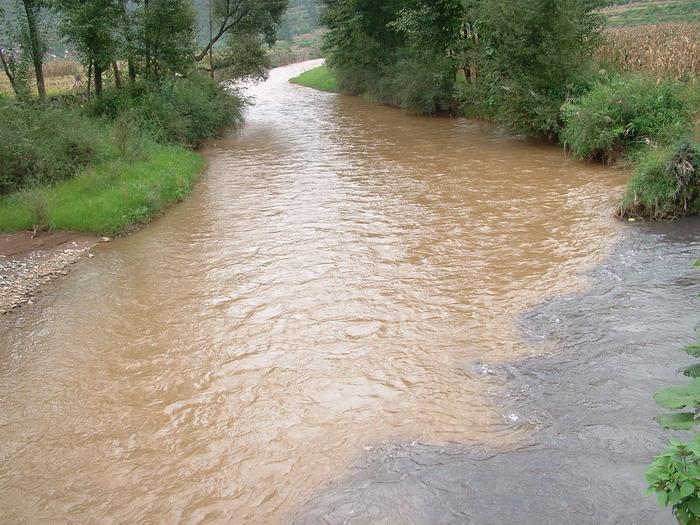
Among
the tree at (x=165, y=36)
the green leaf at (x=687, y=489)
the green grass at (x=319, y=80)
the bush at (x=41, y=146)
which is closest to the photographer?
the green leaf at (x=687, y=489)

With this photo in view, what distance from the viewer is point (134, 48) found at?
19984 millimetres

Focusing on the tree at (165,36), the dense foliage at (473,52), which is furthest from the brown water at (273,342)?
the tree at (165,36)

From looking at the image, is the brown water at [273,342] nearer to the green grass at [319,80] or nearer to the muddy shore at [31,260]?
the muddy shore at [31,260]

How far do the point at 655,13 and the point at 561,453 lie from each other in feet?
127

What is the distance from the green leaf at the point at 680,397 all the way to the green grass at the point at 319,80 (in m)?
37.5

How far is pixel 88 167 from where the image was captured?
1399cm

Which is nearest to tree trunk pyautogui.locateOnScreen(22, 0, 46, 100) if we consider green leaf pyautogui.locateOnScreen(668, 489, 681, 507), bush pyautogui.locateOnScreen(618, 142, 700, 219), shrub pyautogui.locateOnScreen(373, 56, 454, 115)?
shrub pyautogui.locateOnScreen(373, 56, 454, 115)

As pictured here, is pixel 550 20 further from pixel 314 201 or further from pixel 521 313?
pixel 521 313

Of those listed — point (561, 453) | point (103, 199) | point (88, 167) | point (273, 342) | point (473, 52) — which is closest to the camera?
point (561, 453)

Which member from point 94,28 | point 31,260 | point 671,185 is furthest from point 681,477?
point 94,28

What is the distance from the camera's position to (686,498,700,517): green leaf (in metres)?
2.56

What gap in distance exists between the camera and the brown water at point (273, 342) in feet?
17.5

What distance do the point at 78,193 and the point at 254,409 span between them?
28.6 ft

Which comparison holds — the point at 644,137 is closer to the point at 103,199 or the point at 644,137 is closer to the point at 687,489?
the point at 103,199
